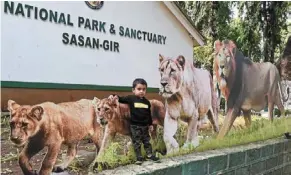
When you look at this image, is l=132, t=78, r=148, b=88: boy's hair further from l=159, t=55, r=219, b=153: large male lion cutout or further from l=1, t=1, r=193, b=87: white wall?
l=159, t=55, r=219, b=153: large male lion cutout

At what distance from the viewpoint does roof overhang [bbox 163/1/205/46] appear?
12.6 feet

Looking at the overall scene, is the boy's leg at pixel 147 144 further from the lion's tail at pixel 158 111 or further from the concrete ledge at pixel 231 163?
the lion's tail at pixel 158 111

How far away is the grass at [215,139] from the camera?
303cm

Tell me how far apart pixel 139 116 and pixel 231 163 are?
1.37 metres

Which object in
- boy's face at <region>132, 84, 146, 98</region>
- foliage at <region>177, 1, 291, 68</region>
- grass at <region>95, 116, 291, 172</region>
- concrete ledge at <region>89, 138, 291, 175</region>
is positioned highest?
foliage at <region>177, 1, 291, 68</region>

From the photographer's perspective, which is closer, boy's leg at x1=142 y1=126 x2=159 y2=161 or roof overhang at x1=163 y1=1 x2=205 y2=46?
boy's leg at x1=142 y1=126 x2=159 y2=161

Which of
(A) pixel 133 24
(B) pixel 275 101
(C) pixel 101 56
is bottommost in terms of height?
(B) pixel 275 101

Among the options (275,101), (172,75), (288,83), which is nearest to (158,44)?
(172,75)

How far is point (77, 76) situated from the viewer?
2.88 metres

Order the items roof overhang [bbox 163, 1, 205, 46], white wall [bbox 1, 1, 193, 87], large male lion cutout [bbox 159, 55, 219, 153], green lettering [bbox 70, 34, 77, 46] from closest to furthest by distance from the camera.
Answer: white wall [bbox 1, 1, 193, 87], green lettering [bbox 70, 34, 77, 46], large male lion cutout [bbox 159, 55, 219, 153], roof overhang [bbox 163, 1, 205, 46]

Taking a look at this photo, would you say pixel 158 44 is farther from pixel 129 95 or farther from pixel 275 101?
pixel 275 101

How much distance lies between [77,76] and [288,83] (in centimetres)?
391

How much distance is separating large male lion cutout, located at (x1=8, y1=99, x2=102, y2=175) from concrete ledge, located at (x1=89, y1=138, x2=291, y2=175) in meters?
0.35

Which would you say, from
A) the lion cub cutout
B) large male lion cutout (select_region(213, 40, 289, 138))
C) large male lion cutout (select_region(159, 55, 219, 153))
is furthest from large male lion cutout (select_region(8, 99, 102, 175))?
large male lion cutout (select_region(213, 40, 289, 138))
